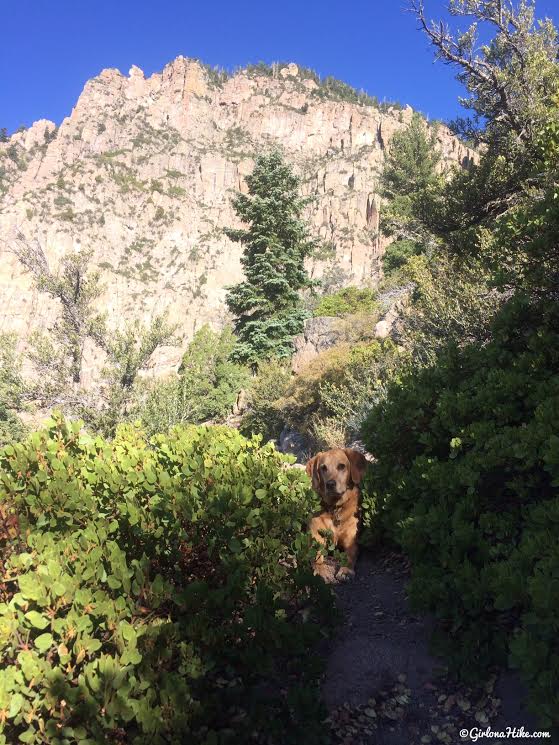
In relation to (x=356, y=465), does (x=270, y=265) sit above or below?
above

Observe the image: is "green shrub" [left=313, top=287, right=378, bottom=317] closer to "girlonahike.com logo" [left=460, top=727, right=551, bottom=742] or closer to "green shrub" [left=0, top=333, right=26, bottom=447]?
"green shrub" [left=0, top=333, right=26, bottom=447]

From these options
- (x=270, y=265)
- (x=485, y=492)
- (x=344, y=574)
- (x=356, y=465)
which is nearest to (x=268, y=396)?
(x=270, y=265)

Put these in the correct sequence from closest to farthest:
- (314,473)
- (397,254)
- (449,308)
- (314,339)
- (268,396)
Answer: (314,473), (449,308), (268,396), (314,339), (397,254)

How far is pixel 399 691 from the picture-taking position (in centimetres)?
254

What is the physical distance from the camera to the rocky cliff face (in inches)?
3583

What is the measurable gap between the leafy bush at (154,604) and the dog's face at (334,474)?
0.33 meters

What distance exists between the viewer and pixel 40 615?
1.80 meters

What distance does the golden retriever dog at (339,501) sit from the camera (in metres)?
3.78

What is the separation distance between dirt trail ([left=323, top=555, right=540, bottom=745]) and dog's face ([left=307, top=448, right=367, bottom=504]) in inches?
34.9

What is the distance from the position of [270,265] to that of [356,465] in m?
17.5

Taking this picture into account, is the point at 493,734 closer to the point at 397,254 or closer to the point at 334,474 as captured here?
the point at 334,474

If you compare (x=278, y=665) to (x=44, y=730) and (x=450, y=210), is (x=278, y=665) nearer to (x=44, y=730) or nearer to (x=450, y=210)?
(x=44, y=730)

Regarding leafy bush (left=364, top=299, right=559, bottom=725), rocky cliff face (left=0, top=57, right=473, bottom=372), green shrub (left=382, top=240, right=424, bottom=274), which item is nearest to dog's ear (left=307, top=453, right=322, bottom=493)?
leafy bush (left=364, top=299, right=559, bottom=725)

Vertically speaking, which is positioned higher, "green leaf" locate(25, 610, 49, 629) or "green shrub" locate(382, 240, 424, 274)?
"green shrub" locate(382, 240, 424, 274)
